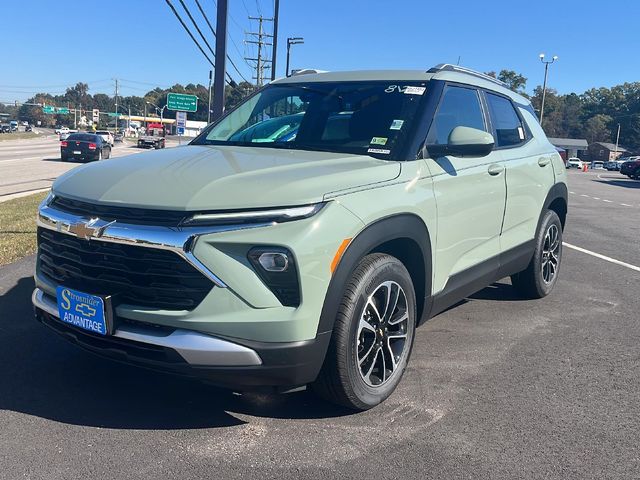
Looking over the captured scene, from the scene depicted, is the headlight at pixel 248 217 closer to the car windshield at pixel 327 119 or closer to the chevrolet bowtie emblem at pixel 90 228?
the chevrolet bowtie emblem at pixel 90 228

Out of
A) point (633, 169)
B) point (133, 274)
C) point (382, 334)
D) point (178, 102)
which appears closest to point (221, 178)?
point (133, 274)

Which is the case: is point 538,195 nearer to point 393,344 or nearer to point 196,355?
point 393,344

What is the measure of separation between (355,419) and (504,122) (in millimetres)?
3013

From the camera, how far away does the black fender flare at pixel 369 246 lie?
2945mm

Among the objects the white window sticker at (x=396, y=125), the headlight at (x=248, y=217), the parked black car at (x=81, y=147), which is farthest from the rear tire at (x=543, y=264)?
the parked black car at (x=81, y=147)

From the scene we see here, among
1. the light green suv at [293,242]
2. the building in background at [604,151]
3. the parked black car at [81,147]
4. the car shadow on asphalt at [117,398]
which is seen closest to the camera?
the light green suv at [293,242]

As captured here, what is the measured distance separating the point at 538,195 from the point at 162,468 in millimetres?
4096

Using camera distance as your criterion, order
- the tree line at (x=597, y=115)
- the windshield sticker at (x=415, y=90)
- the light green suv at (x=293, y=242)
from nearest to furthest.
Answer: the light green suv at (x=293, y=242) < the windshield sticker at (x=415, y=90) < the tree line at (x=597, y=115)

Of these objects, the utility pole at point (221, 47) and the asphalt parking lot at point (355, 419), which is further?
the utility pole at point (221, 47)

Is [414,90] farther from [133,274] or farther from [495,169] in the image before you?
[133,274]

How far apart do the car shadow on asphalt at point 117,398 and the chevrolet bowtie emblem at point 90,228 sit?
79 cm

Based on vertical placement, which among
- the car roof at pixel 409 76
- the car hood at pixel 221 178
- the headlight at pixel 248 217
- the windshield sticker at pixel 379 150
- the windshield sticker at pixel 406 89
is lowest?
the headlight at pixel 248 217

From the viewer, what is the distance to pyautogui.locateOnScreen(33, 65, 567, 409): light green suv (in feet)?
9.10

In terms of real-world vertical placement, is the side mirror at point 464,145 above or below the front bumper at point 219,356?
above
